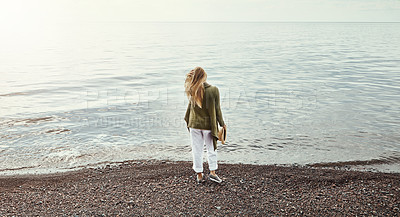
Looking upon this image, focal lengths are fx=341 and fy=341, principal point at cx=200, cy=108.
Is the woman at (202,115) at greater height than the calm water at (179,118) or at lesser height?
greater

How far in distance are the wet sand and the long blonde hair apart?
5.59ft

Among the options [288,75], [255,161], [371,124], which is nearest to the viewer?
[255,161]

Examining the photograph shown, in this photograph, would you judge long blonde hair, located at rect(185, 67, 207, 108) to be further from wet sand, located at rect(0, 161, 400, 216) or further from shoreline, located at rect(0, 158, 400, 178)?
shoreline, located at rect(0, 158, 400, 178)

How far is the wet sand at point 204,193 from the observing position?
5520 millimetres

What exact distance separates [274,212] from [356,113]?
9483 millimetres

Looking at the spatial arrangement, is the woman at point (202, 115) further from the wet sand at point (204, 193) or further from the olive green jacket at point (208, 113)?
the wet sand at point (204, 193)

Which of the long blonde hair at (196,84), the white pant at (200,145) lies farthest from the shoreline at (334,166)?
the long blonde hair at (196,84)

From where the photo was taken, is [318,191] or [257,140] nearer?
[318,191]

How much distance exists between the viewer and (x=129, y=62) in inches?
1289

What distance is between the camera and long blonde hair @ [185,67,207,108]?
19.7 feet

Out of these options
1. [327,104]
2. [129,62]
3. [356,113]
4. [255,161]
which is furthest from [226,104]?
[129,62]

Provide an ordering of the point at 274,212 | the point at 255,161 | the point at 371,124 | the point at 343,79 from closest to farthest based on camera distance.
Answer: the point at 274,212 → the point at 255,161 → the point at 371,124 → the point at 343,79

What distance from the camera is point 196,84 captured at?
19.8 feet

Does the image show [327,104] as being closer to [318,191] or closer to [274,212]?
[318,191]
